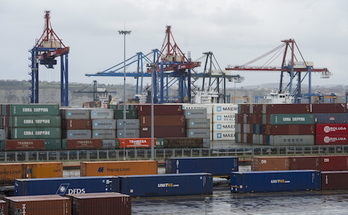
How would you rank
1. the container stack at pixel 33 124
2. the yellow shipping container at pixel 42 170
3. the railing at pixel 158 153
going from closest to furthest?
the yellow shipping container at pixel 42 170 < the railing at pixel 158 153 < the container stack at pixel 33 124

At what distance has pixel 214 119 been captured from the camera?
104562 millimetres

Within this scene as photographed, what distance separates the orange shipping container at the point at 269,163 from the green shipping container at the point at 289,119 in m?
23.6

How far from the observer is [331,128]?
8962 cm

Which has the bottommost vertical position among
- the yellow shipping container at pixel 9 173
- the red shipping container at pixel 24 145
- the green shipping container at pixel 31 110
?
the yellow shipping container at pixel 9 173

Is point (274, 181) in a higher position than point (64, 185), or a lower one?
lower

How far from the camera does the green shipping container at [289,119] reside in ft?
288

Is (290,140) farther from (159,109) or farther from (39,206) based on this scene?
(39,206)

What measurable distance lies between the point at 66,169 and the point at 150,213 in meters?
28.4

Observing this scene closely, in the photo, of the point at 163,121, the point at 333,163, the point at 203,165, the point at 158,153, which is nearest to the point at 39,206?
the point at 203,165

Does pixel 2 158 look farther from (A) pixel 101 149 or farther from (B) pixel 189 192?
(B) pixel 189 192

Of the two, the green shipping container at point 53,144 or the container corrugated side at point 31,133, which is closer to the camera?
the container corrugated side at point 31,133

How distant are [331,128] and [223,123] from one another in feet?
65.3

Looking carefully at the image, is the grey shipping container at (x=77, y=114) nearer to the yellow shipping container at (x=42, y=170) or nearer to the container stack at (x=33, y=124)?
the container stack at (x=33, y=124)

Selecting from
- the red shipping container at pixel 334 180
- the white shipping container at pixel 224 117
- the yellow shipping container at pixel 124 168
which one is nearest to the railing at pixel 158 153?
the yellow shipping container at pixel 124 168
